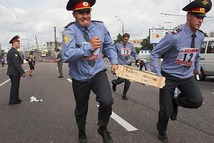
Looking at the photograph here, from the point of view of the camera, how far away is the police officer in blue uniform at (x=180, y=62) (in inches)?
150

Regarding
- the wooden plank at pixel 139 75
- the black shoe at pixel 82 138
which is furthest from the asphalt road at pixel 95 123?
the wooden plank at pixel 139 75

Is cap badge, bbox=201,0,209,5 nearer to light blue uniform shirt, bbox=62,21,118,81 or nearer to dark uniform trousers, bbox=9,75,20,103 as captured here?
light blue uniform shirt, bbox=62,21,118,81

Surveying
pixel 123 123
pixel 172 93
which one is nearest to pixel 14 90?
pixel 123 123

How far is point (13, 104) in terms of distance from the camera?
749cm

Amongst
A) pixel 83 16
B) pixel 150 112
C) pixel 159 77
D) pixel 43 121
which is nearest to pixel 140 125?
pixel 150 112

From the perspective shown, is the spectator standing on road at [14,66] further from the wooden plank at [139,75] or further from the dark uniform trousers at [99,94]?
the wooden plank at [139,75]

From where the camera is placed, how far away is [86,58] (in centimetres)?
359

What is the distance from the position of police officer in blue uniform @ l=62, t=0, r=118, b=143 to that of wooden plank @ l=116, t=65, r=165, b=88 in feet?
0.37

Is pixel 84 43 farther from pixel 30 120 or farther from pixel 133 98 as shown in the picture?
pixel 133 98

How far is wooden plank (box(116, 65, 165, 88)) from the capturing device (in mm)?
3674

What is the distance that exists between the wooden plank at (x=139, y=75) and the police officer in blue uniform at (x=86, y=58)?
0.37 ft

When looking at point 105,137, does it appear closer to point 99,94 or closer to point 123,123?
point 99,94

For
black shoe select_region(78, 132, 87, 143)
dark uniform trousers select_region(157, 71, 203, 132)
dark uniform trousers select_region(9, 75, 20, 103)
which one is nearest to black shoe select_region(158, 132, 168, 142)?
dark uniform trousers select_region(157, 71, 203, 132)

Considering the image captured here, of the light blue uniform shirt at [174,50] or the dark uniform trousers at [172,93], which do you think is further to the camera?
the dark uniform trousers at [172,93]
